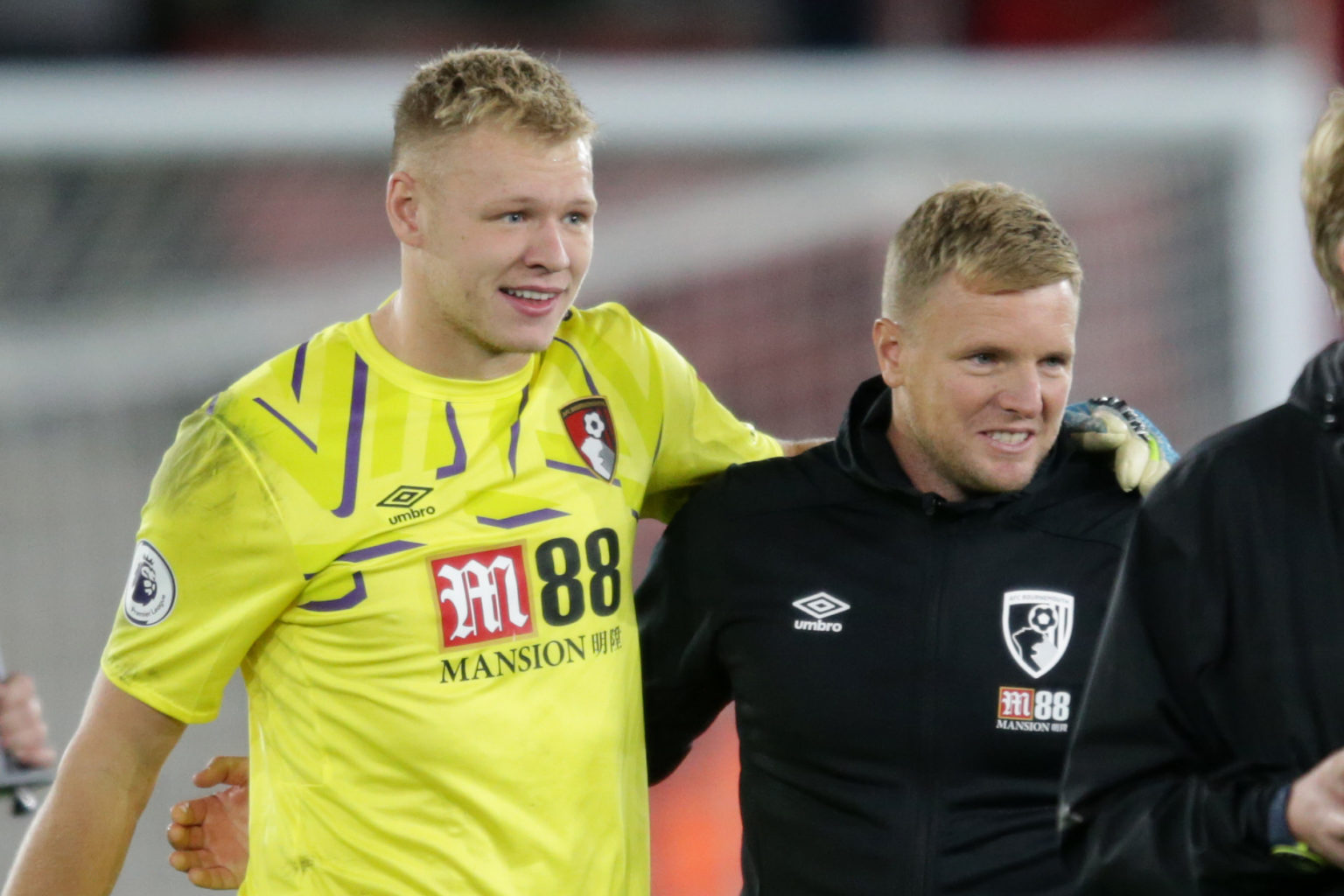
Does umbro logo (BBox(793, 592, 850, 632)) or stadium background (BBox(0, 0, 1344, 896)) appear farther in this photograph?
stadium background (BBox(0, 0, 1344, 896))

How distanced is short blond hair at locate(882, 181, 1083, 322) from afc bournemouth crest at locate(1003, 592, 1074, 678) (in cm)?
42

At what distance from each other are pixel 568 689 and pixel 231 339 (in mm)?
2890

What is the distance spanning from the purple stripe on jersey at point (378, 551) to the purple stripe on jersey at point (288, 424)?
0.15 metres

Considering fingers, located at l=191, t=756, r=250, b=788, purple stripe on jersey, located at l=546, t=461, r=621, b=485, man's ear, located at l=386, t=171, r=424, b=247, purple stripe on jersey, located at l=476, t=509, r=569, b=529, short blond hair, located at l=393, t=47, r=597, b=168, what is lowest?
fingers, located at l=191, t=756, r=250, b=788

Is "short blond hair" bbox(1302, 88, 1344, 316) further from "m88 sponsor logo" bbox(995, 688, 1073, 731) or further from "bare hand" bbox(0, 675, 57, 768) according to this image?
"bare hand" bbox(0, 675, 57, 768)

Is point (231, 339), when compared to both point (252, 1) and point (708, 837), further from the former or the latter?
point (252, 1)

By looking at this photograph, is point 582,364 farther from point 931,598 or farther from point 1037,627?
point 1037,627

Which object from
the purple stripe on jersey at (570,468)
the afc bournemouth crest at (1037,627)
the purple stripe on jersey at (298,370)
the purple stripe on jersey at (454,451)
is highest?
the purple stripe on jersey at (298,370)

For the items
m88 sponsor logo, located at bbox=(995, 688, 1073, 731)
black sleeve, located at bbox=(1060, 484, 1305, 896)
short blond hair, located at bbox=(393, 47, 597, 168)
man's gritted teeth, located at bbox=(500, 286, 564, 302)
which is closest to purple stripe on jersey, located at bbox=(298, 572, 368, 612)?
man's gritted teeth, located at bbox=(500, 286, 564, 302)

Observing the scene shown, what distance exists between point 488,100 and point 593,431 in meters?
0.48

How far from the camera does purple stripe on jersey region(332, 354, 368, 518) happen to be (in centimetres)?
207

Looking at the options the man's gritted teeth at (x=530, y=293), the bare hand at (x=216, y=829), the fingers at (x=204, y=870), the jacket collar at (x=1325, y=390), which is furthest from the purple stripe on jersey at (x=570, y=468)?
the jacket collar at (x=1325, y=390)

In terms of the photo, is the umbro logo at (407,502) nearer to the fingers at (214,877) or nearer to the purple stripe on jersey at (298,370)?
the purple stripe on jersey at (298,370)

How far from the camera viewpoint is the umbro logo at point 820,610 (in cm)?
221
